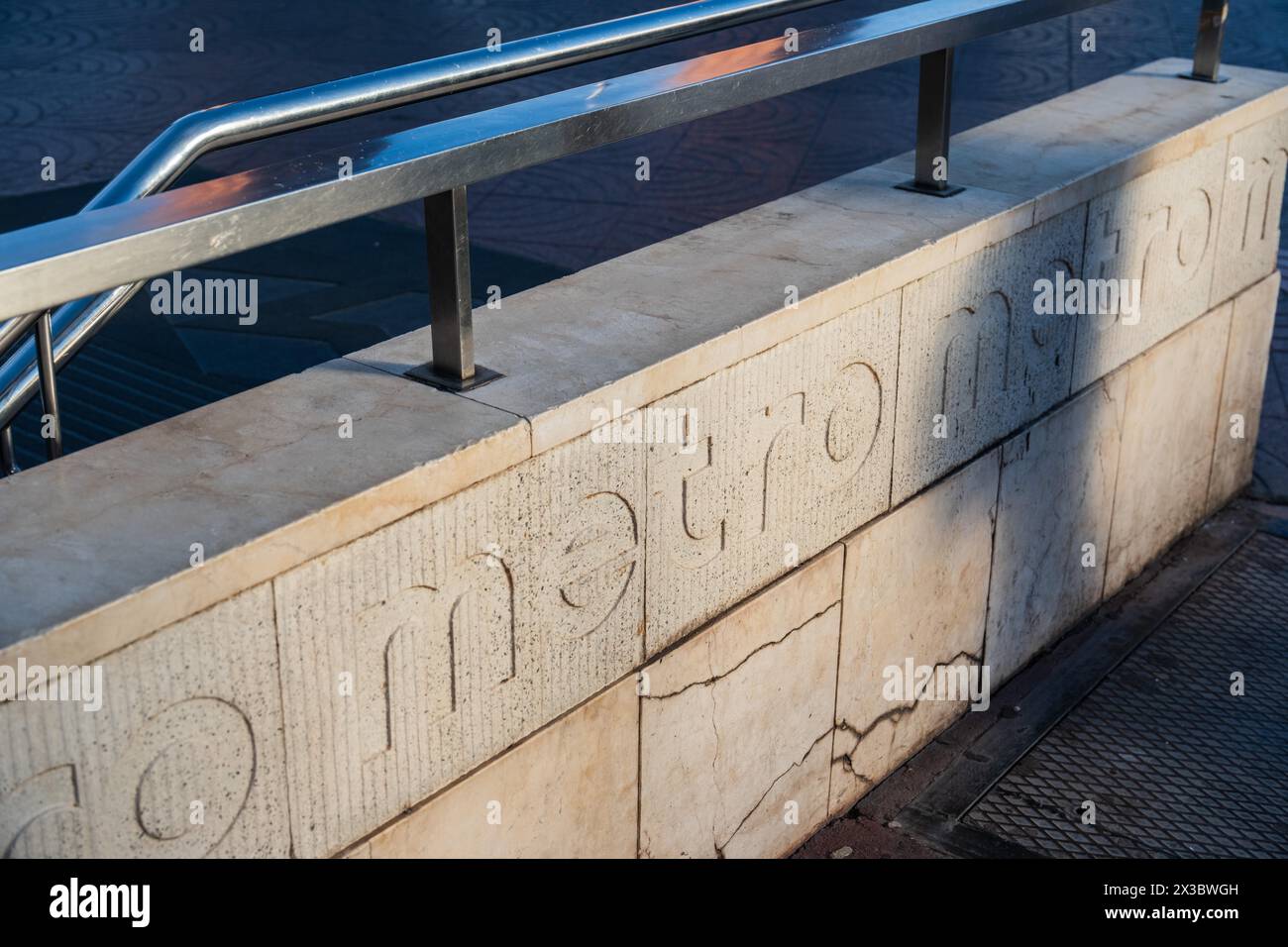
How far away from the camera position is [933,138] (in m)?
3.27

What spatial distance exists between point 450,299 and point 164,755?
0.79m

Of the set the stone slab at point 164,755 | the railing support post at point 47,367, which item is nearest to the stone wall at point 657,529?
the stone slab at point 164,755

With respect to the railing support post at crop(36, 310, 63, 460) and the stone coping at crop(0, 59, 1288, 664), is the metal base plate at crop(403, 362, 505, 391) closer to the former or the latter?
the stone coping at crop(0, 59, 1288, 664)

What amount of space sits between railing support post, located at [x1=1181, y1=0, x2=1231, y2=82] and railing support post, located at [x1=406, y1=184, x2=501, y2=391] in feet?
8.42

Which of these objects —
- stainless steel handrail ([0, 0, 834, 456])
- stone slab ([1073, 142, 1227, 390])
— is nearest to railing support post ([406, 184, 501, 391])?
stainless steel handrail ([0, 0, 834, 456])

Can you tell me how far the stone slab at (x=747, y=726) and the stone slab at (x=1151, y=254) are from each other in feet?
3.40

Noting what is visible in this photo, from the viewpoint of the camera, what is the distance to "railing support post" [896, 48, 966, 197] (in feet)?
10.6

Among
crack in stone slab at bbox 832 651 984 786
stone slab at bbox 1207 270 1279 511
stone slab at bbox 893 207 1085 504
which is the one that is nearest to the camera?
stone slab at bbox 893 207 1085 504

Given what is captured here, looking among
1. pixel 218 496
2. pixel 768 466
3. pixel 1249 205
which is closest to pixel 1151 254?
pixel 1249 205

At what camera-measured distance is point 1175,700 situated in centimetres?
361

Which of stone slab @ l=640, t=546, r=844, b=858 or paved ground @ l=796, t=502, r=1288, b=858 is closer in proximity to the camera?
stone slab @ l=640, t=546, r=844, b=858

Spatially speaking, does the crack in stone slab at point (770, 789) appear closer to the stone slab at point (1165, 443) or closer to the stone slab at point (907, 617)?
the stone slab at point (907, 617)
